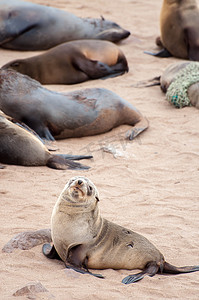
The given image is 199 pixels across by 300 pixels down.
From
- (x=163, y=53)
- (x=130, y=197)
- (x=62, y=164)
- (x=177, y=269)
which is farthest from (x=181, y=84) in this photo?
(x=177, y=269)

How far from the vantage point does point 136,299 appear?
2881mm

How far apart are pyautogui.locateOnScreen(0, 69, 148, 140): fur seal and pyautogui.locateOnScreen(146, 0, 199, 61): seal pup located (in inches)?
116

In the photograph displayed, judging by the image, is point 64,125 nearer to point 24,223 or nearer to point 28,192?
point 28,192

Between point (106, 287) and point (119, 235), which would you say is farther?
point (119, 235)

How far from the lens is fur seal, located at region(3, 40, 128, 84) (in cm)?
759

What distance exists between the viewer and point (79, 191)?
133 inches

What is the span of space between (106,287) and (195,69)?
501 centimetres

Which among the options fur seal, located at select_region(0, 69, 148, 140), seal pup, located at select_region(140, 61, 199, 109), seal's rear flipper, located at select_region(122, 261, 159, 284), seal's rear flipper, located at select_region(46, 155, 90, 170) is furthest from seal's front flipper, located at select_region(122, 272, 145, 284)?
seal pup, located at select_region(140, 61, 199, 109)

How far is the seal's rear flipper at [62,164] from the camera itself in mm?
5078

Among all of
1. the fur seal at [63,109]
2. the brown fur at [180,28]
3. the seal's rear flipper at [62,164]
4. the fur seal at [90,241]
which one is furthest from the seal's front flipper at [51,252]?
the brown fur at [180,28]

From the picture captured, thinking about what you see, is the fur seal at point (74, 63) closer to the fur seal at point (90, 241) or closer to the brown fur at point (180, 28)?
the brown fur at point (180, 28)

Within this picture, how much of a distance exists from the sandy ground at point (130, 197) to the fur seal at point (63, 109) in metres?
0.14

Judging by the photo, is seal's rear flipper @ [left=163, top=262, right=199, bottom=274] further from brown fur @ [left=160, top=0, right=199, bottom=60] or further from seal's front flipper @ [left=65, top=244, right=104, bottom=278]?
brown fur @ [left=160, top=0, right=199, bottom=60]

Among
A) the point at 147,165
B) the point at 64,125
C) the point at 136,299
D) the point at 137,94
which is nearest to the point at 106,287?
the point at 136,299
